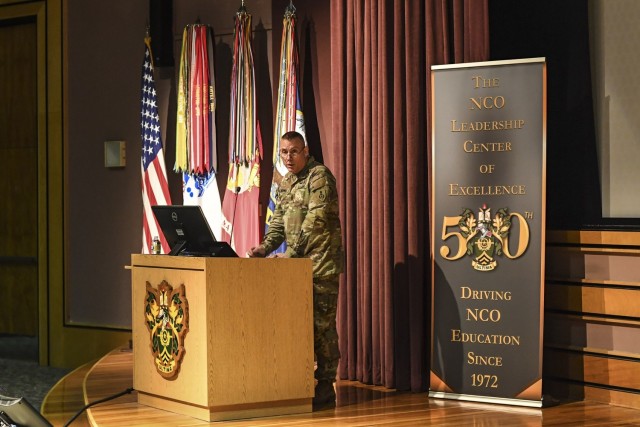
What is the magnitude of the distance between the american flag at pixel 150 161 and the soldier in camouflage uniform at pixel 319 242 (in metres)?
2.51

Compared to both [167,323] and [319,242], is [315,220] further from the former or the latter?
[167,323]

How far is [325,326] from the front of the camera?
5785mm

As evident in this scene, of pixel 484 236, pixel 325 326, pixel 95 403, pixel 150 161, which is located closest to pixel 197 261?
pixel 325 326

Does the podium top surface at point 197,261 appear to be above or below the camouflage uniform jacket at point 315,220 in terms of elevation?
below

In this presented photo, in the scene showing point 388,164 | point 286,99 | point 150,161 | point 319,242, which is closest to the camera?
point 319,242

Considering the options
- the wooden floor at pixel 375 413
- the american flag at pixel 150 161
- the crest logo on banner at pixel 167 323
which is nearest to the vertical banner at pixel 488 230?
the wooden floor at pixel 375 413

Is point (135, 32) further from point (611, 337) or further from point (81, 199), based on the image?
point (611, 337)

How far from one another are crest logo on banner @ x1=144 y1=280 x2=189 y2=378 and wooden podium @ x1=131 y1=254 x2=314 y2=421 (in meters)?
0.02

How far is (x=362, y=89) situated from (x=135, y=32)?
8.82 feet

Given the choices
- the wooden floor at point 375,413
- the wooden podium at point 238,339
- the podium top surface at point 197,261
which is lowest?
the wooden floor at point 375,413

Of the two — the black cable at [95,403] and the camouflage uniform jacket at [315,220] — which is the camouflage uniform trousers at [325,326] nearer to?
the camouflage uniform jacket at [315,220]

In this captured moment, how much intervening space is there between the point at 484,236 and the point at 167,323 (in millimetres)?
1854

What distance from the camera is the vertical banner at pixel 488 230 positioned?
5805 millimetres

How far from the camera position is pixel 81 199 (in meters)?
8.98
